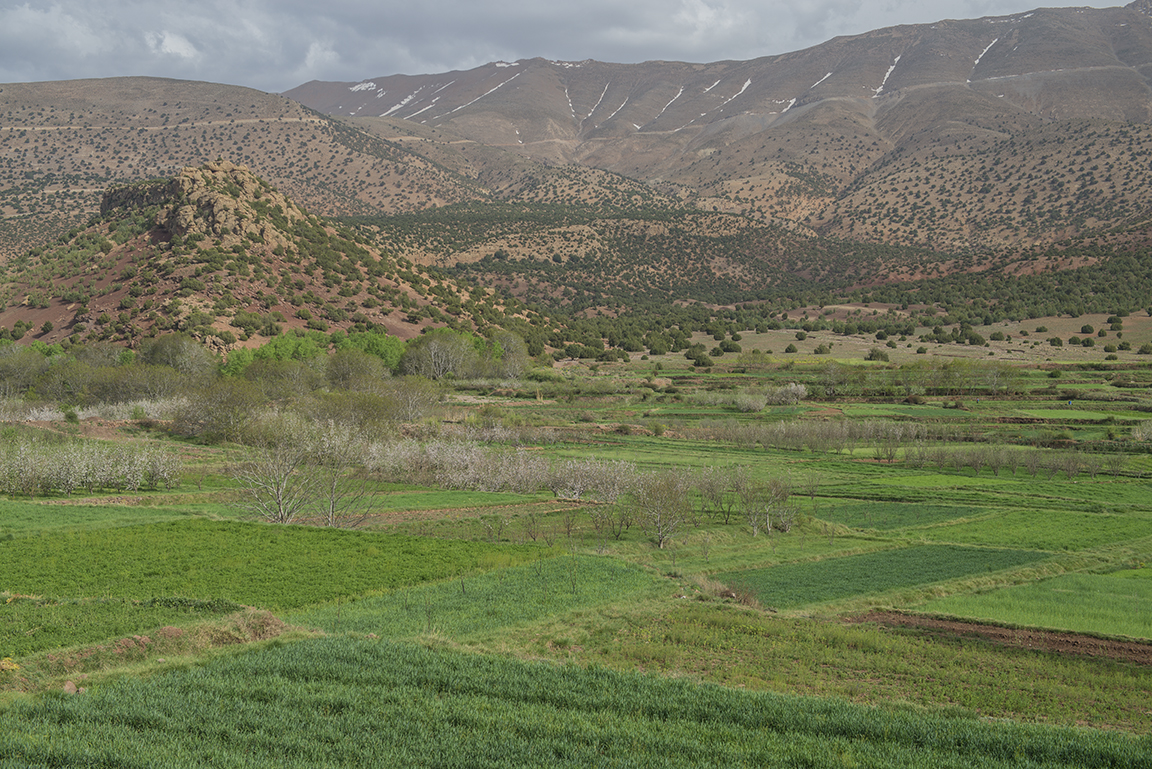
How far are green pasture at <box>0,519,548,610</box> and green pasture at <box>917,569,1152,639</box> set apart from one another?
1481 centimetres

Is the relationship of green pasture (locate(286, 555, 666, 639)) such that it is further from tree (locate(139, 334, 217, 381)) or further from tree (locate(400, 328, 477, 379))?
tree (locate(400, 328, 477, 379))

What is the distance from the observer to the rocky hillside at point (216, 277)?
78000mm

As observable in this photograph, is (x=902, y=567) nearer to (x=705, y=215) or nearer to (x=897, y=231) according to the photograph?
(x=705, y=215)

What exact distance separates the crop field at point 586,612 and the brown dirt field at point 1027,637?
10.9 inches

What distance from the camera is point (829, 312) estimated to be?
12019 cm

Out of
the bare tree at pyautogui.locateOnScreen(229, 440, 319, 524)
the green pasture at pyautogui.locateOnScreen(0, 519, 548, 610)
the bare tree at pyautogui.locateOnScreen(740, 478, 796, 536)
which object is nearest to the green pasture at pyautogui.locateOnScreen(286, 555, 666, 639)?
the green pasture at pyautogui.locateOnScreen(0, 519, 548, 610)

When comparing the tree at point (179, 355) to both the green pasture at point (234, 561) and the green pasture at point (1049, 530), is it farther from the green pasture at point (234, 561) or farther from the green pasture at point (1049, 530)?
the green pasture at point (1049, 530)

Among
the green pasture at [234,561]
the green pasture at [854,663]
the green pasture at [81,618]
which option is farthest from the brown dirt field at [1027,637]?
the green pasture at [81,618]

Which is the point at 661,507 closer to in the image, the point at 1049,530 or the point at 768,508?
the point at 768,508

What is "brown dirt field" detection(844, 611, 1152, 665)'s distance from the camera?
723 inches

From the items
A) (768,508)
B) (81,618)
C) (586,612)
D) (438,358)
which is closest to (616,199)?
(438,358)

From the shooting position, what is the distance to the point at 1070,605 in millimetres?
22875

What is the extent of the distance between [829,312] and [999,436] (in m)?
66.0

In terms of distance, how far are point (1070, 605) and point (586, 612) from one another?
15.7m
